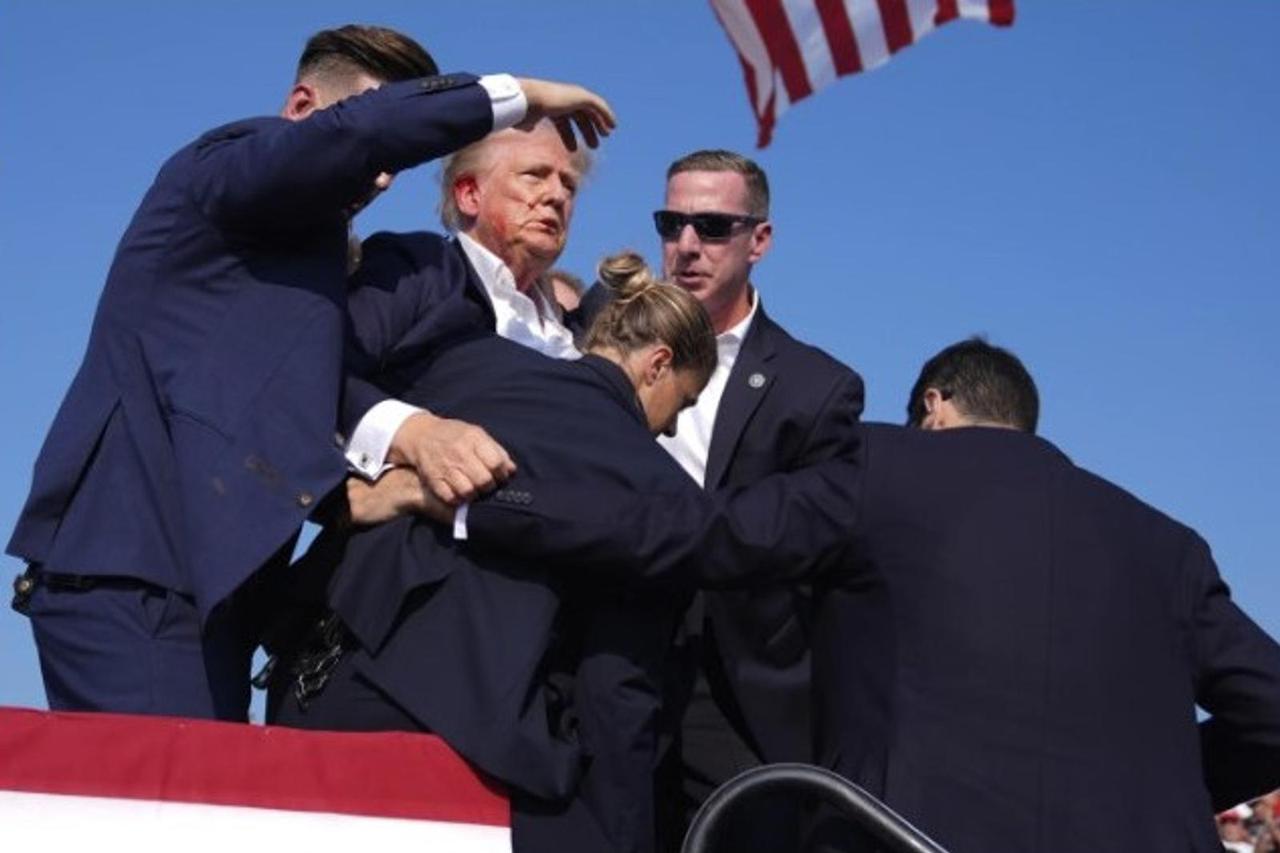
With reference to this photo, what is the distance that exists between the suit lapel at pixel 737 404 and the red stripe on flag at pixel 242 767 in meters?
1.61

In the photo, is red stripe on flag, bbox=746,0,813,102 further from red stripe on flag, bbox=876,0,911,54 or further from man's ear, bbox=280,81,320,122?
man's ear, bbox=280,81,320,122

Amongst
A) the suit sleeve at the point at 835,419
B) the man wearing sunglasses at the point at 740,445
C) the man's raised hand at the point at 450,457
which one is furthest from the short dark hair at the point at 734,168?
the man's raised hand at the point at 450,457

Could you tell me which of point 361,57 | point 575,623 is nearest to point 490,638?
point 575,623

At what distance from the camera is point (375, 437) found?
3.76 m

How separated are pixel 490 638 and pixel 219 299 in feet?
2.88

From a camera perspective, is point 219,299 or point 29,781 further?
point 219,299

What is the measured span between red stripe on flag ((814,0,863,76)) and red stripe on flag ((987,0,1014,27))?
12.6 inches

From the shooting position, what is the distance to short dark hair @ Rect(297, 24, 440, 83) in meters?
4.09

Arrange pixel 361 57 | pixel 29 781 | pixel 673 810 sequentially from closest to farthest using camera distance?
pixel 29 781, pixel 361 57, pixel 673 810

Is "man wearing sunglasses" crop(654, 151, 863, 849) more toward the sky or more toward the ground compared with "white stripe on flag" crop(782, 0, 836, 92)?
more toward the ground

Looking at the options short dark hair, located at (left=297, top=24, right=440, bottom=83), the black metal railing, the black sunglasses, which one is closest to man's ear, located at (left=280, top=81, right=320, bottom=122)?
short dark hair, located at (left=297, top=24, right=440, bottom=83)

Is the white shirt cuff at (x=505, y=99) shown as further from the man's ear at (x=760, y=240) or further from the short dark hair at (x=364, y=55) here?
the man's ear at (x=760, y=240)

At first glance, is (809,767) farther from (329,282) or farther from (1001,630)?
(329,282)

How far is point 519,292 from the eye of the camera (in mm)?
4367
